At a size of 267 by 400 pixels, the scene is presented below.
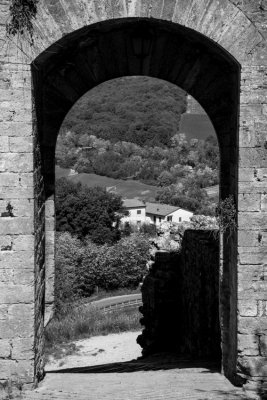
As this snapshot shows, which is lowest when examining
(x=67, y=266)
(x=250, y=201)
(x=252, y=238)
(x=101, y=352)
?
(x=101, y=352)

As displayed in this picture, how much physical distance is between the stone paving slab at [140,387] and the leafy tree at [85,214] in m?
29.1

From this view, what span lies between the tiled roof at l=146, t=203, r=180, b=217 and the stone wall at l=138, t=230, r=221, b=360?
36652 mm

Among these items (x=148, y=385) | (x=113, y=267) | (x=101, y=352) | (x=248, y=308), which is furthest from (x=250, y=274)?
(x=113, y=267)

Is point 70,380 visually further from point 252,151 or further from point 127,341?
point 127,341

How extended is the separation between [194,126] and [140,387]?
296 feet

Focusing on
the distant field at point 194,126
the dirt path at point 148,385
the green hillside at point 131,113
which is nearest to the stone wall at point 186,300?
the dirt path at point 148,385

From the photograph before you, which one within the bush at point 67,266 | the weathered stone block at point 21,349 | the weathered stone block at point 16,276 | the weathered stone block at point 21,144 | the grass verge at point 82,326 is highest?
the weathered stone block at point 21,144

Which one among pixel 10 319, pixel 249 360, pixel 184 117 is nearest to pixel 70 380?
pixel 10 319

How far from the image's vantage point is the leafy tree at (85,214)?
3584 cm

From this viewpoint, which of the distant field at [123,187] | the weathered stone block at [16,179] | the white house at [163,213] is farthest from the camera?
the distant field at [123,187]

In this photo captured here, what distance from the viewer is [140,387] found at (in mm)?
6082

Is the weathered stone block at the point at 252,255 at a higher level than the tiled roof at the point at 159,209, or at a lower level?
higher

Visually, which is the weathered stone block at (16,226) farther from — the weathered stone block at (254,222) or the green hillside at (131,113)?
the green hillside at (131,113)

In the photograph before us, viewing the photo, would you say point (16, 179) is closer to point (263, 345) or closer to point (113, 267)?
point (263, 345)
